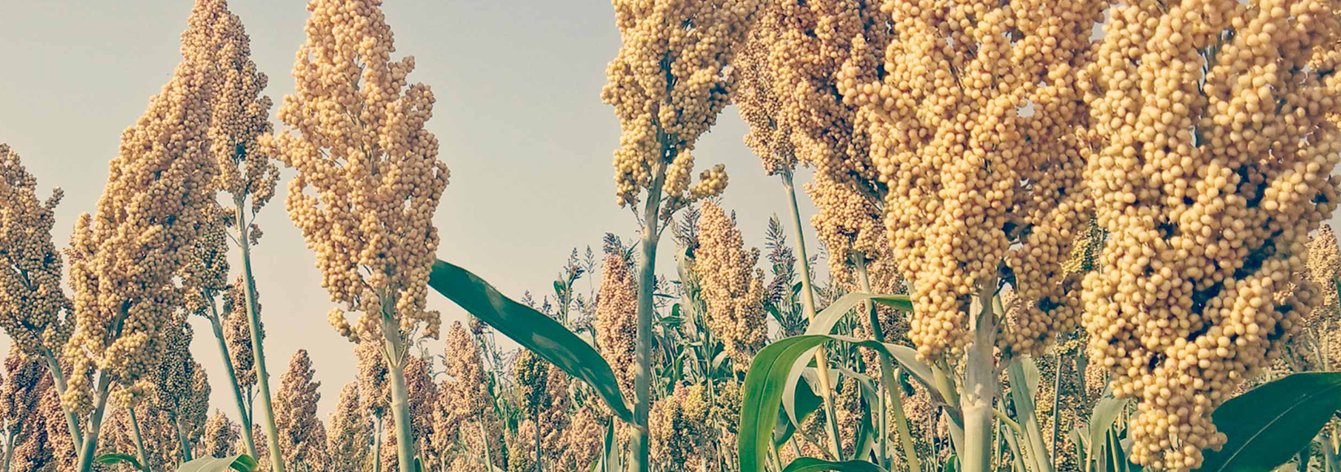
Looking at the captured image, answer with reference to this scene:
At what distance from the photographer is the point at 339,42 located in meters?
4.55

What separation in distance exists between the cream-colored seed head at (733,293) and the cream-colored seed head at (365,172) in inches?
142

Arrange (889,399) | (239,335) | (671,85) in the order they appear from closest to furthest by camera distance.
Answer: (671,85)
(889,399)
(239,335)

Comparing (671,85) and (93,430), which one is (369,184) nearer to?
(671,85)

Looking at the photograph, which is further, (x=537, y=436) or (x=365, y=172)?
(x=537, y=436)

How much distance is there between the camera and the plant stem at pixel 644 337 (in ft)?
13.0

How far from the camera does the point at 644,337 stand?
3.97 metres

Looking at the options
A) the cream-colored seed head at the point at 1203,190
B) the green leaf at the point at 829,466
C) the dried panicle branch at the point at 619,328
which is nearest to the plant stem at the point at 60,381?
the dried panicle branch at the point at 619,328

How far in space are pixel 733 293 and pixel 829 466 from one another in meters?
4.20

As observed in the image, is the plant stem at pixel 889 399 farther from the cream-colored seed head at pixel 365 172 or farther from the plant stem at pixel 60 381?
the plant stem at pixel 60 381

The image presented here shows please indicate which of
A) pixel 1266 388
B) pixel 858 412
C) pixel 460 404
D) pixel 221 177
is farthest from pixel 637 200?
pixel 460 404

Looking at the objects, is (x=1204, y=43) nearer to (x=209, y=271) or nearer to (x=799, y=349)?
(x=799, y=349)

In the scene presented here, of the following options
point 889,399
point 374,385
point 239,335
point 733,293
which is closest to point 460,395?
point 374,385

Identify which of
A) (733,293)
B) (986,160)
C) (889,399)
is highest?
(733,293)

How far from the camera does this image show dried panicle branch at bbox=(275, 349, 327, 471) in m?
10.2
